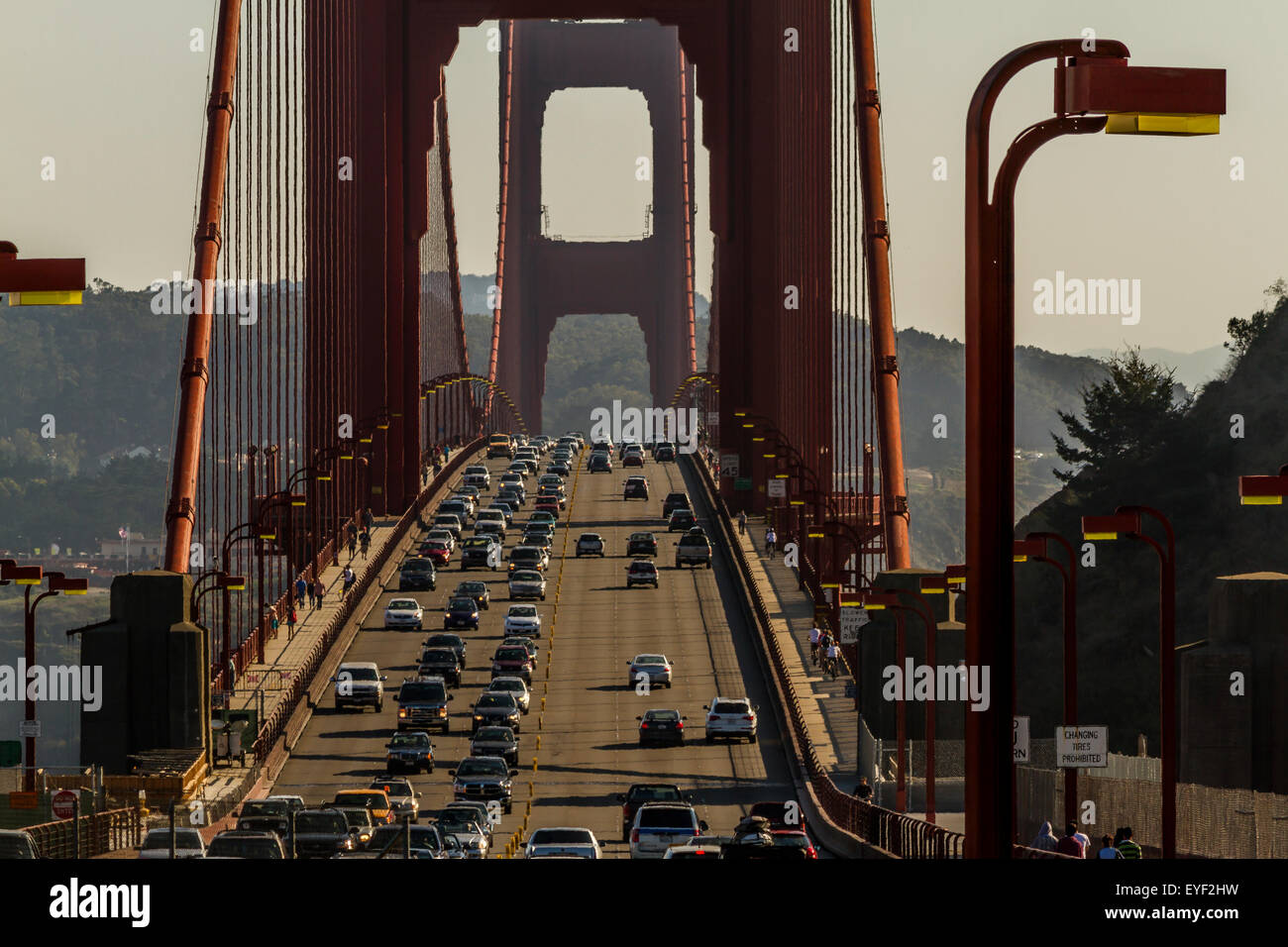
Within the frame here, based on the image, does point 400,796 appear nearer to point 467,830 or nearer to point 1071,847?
point 467,830

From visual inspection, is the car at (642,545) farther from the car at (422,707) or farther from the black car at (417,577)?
the car at (422,707)

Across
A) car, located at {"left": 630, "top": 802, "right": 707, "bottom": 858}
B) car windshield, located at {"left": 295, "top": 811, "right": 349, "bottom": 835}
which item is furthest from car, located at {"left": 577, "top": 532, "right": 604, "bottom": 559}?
car windshield, located at {"left": 295, "top": 811, "right": 349, "bottom": 835}

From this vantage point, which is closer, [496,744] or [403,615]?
[496,744]

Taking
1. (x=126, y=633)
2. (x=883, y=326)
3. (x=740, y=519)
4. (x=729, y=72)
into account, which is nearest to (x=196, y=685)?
(x=126, y=633)

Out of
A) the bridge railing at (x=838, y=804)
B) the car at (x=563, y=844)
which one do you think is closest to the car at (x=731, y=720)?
the bridge railing at (x=838, y=804)

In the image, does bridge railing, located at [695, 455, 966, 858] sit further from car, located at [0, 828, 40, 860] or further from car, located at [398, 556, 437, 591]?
car, located at [398, 556, 437, 591]

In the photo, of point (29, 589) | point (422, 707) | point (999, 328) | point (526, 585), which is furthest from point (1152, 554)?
point (999, 328)
